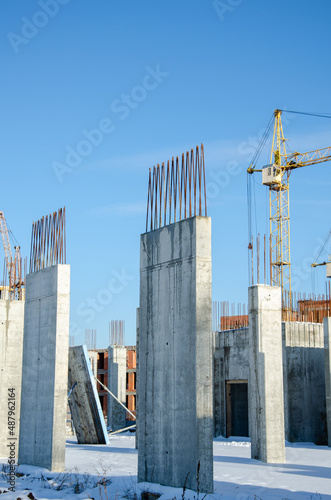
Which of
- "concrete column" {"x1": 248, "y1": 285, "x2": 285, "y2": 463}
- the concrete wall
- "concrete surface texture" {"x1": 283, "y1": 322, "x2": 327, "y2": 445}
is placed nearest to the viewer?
"concrete column" {"x1": 248, "y1": 285, "x2": 285, "y2": 463}

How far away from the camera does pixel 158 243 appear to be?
8.85 meters

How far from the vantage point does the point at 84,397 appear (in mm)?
15391

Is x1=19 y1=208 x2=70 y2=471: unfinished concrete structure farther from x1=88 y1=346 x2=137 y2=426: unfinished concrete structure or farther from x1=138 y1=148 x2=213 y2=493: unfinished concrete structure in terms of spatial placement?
x1=88 y1=346 x2=137 y2=426: unfinished concrete structure

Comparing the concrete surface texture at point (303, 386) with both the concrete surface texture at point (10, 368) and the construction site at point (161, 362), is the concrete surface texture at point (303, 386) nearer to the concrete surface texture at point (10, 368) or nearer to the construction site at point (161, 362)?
the construction site at point (161, 362)

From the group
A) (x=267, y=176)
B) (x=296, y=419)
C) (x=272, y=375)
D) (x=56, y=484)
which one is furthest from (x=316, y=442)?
(x=267, y=176)

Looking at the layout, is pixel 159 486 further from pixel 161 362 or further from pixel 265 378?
pixel 265 378

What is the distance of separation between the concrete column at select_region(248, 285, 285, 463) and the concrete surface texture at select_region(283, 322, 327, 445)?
6038 mm

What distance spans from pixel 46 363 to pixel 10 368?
333 cm

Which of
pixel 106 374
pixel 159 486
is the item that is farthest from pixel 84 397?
pixel 106 374

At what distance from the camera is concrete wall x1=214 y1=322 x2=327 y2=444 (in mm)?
19250

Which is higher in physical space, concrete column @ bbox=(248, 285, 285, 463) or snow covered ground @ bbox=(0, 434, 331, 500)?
concrete column @ bbox=(248, 285, 285, 463)

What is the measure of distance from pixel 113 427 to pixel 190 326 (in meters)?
17.6

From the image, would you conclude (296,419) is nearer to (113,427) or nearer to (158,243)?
(113,427)

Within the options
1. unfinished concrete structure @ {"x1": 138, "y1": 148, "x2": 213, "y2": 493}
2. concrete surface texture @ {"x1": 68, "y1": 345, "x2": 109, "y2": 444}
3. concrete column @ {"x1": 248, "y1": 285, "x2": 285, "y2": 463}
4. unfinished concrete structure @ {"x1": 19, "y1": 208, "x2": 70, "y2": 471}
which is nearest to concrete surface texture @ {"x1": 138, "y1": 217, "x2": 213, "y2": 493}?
unfinished concrete structure @ {"x1": 138, "y1": 148, "x2": 213, "y2": 493}
